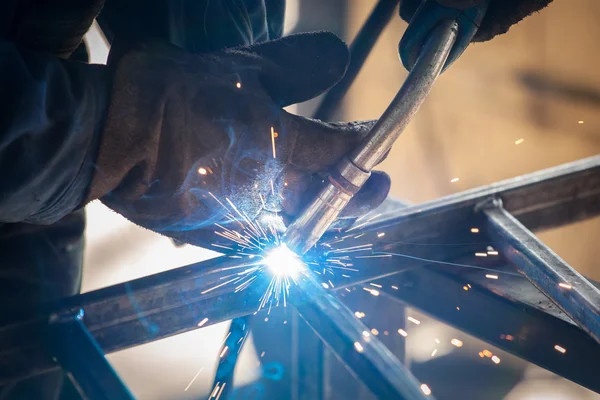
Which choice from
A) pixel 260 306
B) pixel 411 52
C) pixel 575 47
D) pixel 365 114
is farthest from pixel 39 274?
pixel 575 47

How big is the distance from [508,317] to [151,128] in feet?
2.87

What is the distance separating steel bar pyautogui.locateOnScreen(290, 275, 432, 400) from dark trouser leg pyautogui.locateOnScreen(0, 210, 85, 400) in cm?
53

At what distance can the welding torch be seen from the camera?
36.9 inches

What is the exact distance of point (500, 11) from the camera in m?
1.05

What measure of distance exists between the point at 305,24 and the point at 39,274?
139 centimetres

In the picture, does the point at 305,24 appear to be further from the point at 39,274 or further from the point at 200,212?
the point at 39,274

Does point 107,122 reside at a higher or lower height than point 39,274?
lower

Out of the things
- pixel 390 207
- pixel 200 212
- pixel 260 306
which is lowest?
pixel 260 306

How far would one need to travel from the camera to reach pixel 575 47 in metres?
2.22

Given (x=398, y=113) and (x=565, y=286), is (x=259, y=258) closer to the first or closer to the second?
(x=398, y=113)

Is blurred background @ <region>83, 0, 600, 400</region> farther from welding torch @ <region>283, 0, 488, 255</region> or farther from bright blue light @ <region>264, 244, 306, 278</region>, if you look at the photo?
welding torch @ <region>283, 0, 488, 255</region>

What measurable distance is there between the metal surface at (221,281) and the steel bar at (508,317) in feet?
0.05

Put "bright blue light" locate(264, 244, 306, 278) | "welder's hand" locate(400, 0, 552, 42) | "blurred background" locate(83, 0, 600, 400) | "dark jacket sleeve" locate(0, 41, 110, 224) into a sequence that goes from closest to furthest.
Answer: "dark jacket sleeve" locate(0, 41, 110, 224) → "welder's hand" locate(400, 0, 552, 42) → "bright blue light" locate(264, 244, 306, 278) → "blurred background" locate(83, 0, 600, 400)

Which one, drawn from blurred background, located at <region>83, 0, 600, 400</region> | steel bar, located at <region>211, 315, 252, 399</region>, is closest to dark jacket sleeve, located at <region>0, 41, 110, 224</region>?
steel bar, located at <region>211, 315, 252, 399</region>
